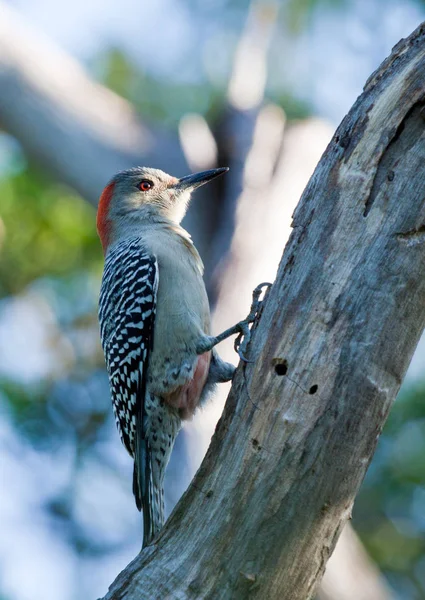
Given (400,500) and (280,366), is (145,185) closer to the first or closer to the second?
(280,366)

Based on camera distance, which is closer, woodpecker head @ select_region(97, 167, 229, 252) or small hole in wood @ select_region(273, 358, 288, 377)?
small hole in wood @ select_region(273, 358, 288, 377)

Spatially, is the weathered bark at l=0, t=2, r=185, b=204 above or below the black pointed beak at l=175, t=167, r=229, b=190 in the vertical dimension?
above

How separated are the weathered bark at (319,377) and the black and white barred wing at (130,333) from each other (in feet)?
5.10

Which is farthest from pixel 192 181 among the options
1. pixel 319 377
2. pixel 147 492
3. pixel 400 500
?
pixel 400 500

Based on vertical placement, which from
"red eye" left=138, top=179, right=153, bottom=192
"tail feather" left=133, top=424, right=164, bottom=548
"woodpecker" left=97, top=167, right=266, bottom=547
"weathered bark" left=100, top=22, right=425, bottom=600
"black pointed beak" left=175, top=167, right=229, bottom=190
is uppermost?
"red eye" left=138, top=179, right=153, bottom=192

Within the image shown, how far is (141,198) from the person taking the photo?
253 inches

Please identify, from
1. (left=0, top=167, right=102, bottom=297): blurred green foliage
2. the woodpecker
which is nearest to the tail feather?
the woodpecker

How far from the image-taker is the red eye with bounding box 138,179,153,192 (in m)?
6.48

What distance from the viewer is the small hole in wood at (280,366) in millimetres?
3432

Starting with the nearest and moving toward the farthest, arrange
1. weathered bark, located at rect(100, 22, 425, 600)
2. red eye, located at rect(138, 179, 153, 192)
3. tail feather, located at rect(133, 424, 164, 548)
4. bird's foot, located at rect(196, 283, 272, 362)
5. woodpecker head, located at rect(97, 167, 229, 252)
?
weathered bark, located at rect(100, 22, 425, 600), bird's foot, located at rect(196, 283, 272, 362), tail feather, located at rect(133, 424, 164, 548), woodpecker head, located at rect(97, 167, 229, 252), red eye, located at rect(138, 179, 153, 192)

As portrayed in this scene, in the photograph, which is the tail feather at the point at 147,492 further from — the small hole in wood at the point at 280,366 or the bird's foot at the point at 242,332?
the small hole in wood at the point at 280,366

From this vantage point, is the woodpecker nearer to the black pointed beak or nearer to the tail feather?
the tail feather

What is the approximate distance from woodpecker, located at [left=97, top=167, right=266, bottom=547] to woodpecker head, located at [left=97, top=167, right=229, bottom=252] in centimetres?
81

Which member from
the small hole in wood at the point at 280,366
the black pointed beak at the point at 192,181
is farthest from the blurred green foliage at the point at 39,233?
the small hole in wood at the point at 280,366
